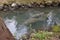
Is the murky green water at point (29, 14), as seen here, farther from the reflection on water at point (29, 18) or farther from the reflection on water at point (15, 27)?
the reflection on water at point (15, 27)

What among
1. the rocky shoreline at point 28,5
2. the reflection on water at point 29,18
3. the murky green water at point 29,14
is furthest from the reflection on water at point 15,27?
the rocky shoreline at point 28,5

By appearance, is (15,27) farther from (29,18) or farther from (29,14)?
(29,14)

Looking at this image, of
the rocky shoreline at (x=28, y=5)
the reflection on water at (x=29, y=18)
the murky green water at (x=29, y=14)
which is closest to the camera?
the reflection on water at (x=29, y=18)

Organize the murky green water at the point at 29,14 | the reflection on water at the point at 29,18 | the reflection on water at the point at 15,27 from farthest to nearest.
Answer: the murky green water at the point at 29,14, the reflection on water at the point at 29,18, the reflection on water at the point at 15,27

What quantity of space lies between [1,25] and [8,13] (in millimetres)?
9262

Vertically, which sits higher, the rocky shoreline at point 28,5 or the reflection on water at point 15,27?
the reflection on water at point 15,27

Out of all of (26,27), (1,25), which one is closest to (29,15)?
(26,27)

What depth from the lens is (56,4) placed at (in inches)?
497

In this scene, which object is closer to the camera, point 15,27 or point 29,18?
point 15,27

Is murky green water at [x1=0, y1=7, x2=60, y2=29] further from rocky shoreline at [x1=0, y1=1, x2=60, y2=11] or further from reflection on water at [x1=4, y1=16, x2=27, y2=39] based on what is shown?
rocky shoreline at [x1=0, y1=1, x2=60, y2=11]

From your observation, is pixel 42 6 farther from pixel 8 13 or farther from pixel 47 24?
pixel 47 24

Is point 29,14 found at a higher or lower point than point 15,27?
lower

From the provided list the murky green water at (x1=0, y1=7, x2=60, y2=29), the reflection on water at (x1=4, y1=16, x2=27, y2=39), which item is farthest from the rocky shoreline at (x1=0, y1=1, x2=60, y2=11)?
the reflection on water at (x1=4, y1=16, x2=27, y2=39)

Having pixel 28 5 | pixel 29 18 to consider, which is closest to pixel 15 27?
pixel 29 18
